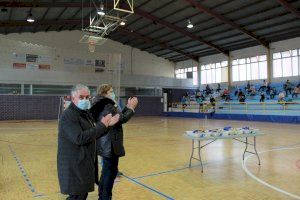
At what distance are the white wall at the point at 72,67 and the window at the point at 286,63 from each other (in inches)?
457

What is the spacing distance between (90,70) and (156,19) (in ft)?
26.4

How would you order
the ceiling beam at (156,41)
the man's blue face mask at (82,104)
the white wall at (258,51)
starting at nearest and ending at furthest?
1. the man's blue face mask at (82,104)
2. the white wall at (258,51)
3. the ceiling beam at (156,41)

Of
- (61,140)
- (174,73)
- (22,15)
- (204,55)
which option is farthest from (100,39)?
(174,73)

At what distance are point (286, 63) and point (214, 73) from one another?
28.7ft

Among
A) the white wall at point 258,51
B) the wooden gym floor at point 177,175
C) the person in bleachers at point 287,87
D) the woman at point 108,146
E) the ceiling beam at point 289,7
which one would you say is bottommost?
the wooden gym floor at point 177,175

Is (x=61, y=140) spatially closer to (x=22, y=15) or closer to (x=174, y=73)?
(x=22, y=15)

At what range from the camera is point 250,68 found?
30.0 m

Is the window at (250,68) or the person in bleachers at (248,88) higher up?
the window at (250,68)

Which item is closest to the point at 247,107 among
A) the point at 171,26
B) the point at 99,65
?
the point at 171,26

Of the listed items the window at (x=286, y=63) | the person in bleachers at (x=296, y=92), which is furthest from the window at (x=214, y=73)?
the person in bleachers at (x=296, y=92)

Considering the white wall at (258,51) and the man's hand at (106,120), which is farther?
the white wall at (258,51)

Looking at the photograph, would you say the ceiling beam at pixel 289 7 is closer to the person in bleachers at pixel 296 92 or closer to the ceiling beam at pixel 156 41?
the person in bleachers at pixel 296 92

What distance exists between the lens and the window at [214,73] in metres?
32.7

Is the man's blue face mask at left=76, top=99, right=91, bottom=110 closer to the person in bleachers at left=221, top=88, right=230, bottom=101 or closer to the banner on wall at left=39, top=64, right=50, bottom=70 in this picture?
the banner on wall at left=39, top=64, right=50, bottom=70
